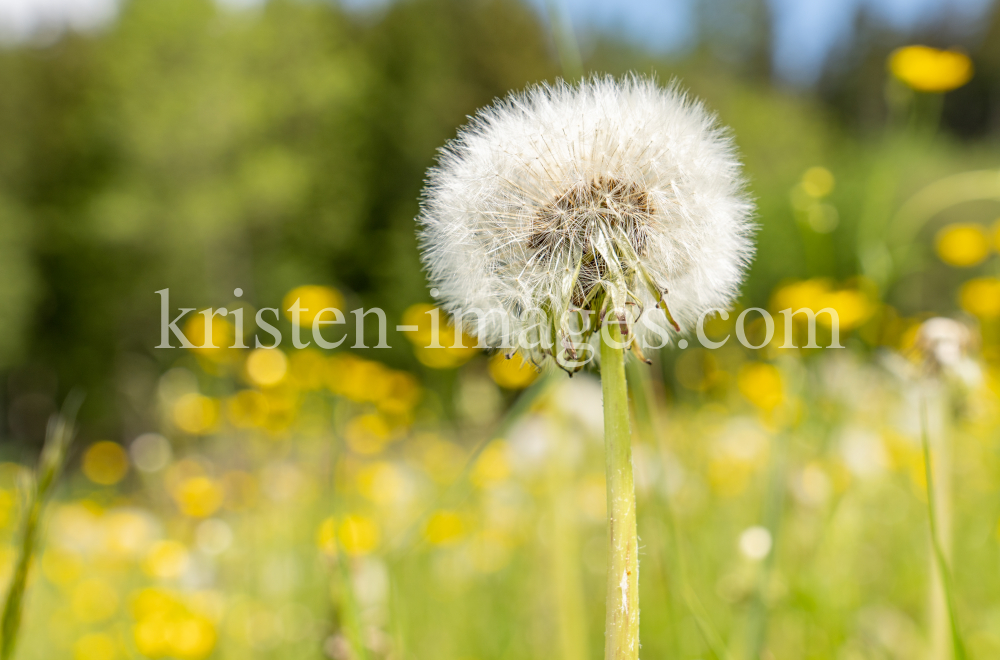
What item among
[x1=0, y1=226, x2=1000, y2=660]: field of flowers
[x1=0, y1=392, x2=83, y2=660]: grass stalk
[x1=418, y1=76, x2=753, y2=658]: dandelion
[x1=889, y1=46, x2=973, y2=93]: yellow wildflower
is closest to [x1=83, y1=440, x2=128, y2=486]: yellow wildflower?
[x1=0, y1=226, x2=1000, y2=660]: field of flowers

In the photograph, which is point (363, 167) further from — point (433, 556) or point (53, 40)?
point (433, 556)

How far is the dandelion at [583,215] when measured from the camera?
0.64 m

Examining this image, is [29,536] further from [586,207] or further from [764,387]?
[764,387]

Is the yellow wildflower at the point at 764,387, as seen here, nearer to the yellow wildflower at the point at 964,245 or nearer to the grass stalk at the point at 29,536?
the yellow wildflower at the point at 964,245

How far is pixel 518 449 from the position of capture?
275cm

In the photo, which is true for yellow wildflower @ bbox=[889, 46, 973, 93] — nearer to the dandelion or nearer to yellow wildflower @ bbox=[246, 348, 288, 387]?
the dandelion

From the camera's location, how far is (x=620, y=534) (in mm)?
467

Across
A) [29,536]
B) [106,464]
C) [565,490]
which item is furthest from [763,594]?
[106,464]

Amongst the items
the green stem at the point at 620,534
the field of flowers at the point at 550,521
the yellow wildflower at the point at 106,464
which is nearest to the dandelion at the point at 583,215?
the green stem at the point at 620,534

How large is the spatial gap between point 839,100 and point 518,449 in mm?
26621

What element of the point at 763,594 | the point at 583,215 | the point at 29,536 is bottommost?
the point at 763,594

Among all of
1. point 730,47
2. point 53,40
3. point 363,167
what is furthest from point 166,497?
point 730,47

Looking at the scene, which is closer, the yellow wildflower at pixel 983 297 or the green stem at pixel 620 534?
the green stem at pixel 620 534

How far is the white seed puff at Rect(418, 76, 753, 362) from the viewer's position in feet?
2.15
